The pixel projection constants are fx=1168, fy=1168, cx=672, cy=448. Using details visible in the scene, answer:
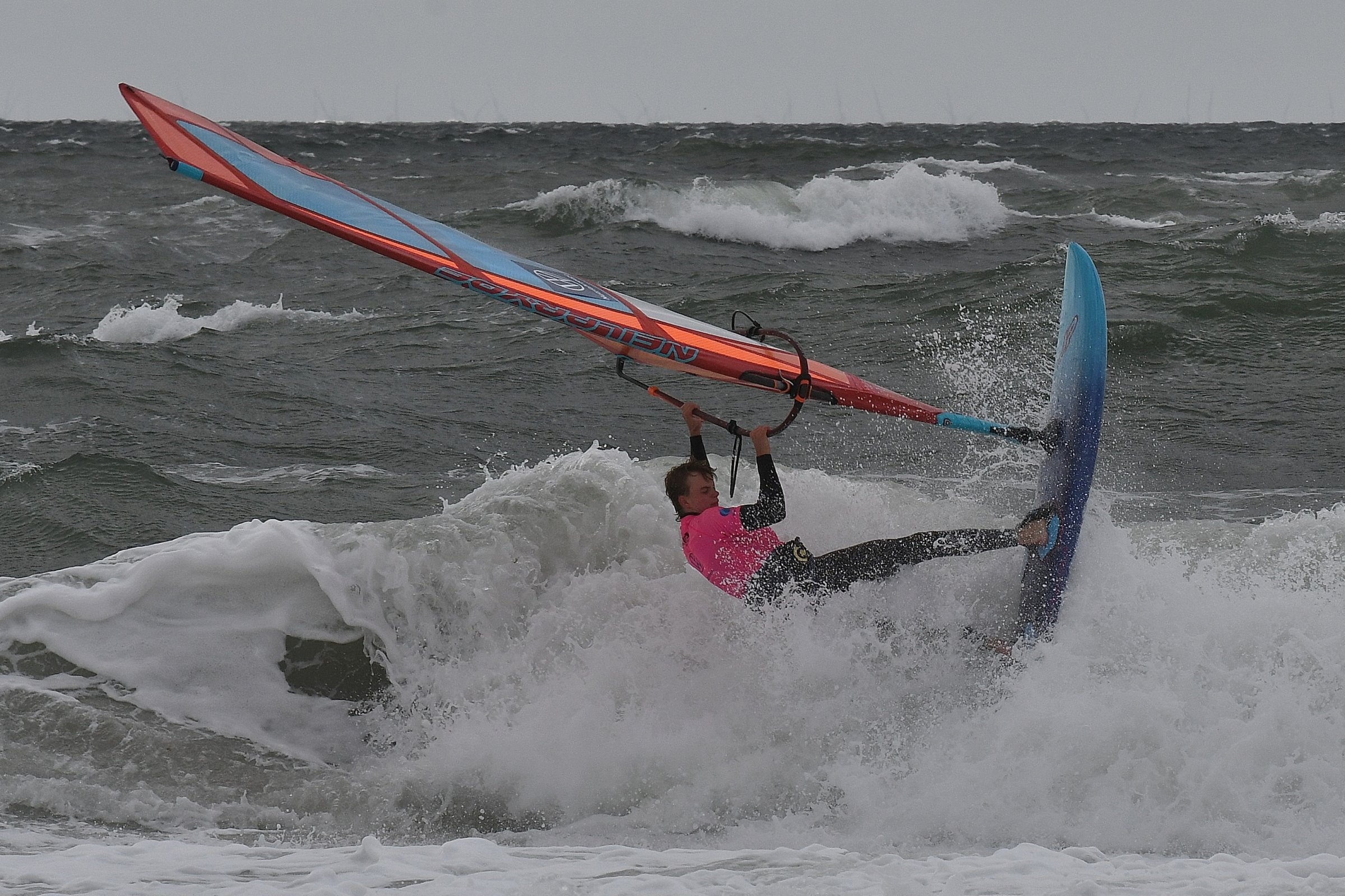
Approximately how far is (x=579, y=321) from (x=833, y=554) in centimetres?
131

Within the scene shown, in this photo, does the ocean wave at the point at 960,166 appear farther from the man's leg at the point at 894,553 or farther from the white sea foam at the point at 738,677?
the man's leg at the point at 894,553

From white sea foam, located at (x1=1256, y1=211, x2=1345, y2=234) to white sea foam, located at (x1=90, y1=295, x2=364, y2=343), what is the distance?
9.89 metres

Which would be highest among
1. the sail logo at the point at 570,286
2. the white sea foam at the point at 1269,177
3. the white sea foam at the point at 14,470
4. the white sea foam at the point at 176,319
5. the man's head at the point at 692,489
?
the white sea foam at the point at 1269,177

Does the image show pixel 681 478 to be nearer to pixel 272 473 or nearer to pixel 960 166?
pixel 272 473

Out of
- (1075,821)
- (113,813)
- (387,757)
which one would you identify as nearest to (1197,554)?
(1075,821)

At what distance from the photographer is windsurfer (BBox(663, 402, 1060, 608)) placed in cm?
421

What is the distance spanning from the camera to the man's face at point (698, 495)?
14.8ft

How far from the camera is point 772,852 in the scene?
11.6 ft

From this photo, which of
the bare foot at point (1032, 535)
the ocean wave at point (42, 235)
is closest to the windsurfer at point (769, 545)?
the bare foot at point (1032, 535)

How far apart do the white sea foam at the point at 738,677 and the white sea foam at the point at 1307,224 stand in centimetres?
824

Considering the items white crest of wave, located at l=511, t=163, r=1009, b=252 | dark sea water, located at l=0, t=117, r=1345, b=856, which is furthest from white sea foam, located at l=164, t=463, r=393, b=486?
white crest of wave, located at l=511, t=163, r=1009, b=252

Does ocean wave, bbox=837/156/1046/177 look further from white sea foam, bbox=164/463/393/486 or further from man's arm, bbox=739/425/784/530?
man's arm, bbox=739/425/784/530

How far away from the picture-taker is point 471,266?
179 inches

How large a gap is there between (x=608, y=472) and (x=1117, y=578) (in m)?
2.39
